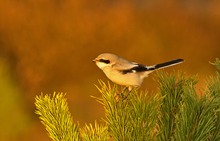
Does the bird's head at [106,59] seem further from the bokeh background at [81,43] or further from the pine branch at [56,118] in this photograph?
the bokeh background at [81,43]

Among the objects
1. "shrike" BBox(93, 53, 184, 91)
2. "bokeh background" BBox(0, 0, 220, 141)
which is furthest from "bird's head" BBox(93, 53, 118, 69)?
"bokeh background" BBox(0, 0, 220, 141)

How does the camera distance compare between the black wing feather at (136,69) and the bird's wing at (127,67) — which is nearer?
the bird's wing at (127,67)

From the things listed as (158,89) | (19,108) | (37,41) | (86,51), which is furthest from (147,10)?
(158,89)

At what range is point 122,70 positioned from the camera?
1192 millimetres

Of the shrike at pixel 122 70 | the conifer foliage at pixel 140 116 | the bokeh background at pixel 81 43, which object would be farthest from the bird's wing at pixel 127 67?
the bokeh background at pixel 81 43

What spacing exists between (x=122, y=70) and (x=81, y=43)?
2323mm

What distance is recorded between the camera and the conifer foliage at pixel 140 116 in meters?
0.70

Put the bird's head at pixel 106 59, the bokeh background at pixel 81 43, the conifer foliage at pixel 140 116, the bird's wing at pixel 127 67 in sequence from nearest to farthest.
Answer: the conifer foliage at pixel 140 116 < the bird's head at pixel 106 59 < the bird's wing at pixel 127 67 < the bokeh background at pixel 81 43

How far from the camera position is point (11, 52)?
350 cm

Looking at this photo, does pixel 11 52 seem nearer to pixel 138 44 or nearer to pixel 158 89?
pixel 138 44

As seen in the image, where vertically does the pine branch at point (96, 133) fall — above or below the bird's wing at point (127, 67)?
below

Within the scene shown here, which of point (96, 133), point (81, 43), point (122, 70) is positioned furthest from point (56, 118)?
point (81, 43)

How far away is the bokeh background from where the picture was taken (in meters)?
3.42

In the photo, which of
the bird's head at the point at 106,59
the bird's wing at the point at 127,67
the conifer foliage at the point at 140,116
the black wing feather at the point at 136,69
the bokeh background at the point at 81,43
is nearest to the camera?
the conifer foliage at the point at 140,116
